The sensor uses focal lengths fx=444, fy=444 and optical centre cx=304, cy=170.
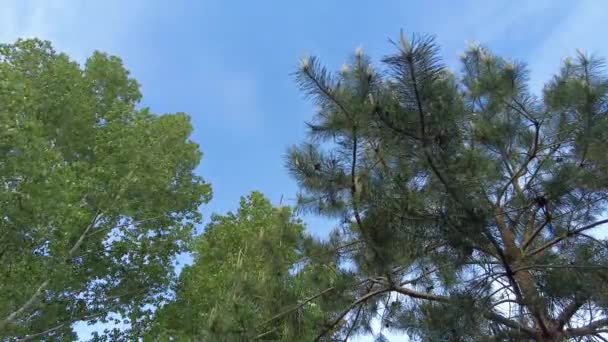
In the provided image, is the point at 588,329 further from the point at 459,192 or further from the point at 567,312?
the point at 459,192

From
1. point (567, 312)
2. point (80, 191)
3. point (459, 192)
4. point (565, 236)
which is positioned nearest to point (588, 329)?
point (567, 312)

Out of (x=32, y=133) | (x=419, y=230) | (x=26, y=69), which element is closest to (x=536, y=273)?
(x=419, y=230)

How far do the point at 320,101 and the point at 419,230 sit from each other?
1.20 metres

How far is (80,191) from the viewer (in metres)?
5.96

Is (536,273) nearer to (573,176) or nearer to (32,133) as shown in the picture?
(573,176)

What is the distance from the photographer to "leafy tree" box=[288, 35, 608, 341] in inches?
117

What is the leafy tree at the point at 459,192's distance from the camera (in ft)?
9.78

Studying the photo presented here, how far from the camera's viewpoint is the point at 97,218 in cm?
642

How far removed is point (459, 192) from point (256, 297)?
5.96 feet

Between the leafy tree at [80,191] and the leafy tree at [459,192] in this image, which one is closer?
the leafy tree at [459,192]

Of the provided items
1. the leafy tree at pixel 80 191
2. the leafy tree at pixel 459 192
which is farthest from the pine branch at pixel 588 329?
the leafy tree at pixel 80 191

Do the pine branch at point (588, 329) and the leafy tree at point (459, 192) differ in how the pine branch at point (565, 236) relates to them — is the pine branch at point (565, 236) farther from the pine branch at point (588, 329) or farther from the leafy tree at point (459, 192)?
the pine branch at point (588, 329)

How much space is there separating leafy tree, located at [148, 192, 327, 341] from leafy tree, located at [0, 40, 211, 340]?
48 cm

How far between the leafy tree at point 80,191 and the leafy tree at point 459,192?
324 cm
